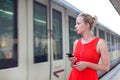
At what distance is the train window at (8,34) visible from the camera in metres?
2.90

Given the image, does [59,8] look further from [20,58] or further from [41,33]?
[20,58]

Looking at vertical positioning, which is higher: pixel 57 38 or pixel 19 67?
pixel 57 38

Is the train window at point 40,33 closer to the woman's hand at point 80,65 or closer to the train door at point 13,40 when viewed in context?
the train door at point 13,40

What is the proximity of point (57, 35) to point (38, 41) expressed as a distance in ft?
3.44

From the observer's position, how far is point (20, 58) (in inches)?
127

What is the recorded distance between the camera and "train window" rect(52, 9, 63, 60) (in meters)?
4.71

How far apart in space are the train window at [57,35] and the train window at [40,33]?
17.0 inches

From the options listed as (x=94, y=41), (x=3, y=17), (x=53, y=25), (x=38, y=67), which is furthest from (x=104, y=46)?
(x=53, y=25)

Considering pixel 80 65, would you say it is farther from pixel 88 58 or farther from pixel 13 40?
pixel 13 40

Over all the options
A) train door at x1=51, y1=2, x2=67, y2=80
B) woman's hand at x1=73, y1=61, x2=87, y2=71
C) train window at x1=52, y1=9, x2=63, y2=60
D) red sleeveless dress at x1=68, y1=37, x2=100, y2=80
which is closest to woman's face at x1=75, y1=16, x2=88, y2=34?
red sleeveless dress at x1=68, y1=37, x2=100, y2=80

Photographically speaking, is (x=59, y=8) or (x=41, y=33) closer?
(x=41, y=33)

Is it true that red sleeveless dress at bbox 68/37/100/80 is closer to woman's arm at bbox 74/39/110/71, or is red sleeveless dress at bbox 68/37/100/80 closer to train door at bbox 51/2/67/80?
woman's arm at bbox 74/39/110/71

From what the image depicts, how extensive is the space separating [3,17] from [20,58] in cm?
55

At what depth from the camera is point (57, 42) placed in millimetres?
4910
